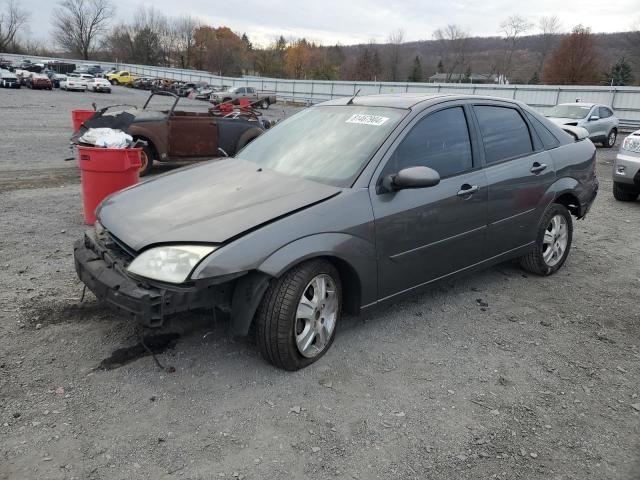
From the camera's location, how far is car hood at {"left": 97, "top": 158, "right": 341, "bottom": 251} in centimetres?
298

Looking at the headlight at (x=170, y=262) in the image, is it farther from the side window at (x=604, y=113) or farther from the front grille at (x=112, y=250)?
the side window at (x=604, y=113)

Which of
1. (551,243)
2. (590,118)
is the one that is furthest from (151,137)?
(590,118)

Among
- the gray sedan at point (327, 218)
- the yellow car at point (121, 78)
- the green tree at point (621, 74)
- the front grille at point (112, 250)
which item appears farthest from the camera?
the yellow car at point (121, 78)

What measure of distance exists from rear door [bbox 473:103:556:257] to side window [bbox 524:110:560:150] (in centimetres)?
7

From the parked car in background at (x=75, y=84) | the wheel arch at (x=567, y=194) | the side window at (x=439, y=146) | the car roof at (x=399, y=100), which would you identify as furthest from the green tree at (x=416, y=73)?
the side window at (x=439, y=146)

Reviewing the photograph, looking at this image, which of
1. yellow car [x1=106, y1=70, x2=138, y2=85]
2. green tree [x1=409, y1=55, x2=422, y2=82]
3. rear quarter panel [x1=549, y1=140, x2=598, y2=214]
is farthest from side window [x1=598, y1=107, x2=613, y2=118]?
green tree [x1=409, y1=55, x2=422, y2=82]

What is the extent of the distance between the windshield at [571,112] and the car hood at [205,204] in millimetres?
16199

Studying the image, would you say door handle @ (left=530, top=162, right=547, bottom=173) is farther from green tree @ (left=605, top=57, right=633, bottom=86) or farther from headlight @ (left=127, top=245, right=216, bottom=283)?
green tree @ (left=605, top=57, right=633, bottom=86)

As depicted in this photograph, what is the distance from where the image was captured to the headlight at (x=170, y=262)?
2.79 m

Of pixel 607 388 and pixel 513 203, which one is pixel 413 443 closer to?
pixel 607 388

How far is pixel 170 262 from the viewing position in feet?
9.30

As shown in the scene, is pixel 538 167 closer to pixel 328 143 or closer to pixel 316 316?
pixel 328 143

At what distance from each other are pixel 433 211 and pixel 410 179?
17.8 inches

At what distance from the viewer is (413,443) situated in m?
2.68
